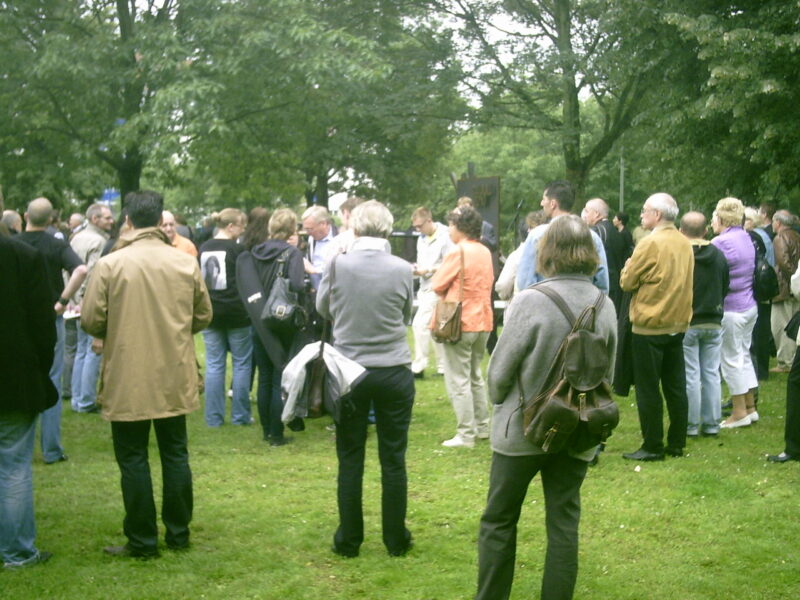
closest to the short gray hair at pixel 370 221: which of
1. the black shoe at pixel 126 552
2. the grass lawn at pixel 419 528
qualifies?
the grass lawn at pixel 419 528

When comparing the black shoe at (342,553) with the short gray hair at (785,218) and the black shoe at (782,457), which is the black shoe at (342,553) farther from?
the short gray hair at (785,218)

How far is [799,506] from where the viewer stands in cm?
710

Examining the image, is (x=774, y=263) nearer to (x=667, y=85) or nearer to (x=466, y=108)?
(x=667, y=85)

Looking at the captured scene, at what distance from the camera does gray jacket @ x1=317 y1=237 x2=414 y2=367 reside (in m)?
5.84

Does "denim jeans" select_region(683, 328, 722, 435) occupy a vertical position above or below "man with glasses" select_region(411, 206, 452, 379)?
below

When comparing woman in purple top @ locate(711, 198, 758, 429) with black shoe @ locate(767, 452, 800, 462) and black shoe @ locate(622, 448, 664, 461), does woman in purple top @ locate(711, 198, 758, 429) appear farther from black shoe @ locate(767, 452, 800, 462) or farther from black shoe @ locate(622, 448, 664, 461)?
black shoe @ locate(622, 448, 664, 461)

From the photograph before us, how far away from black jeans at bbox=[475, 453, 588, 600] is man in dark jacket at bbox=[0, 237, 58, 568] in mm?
2725

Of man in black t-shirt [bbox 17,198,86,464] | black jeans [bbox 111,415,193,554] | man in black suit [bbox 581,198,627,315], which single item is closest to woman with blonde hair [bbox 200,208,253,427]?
man in black t-shirt [bbox 17,198,86,464]

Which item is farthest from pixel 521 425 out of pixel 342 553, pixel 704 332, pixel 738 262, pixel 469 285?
pixel 738 262

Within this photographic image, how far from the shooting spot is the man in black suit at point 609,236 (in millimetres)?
9266

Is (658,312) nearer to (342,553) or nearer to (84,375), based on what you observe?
(342,553)

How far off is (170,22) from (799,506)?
668 inches

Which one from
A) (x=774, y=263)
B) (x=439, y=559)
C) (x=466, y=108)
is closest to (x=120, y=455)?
(x=439, y=559)

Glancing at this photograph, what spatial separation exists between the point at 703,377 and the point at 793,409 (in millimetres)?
1239
